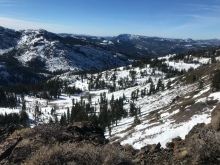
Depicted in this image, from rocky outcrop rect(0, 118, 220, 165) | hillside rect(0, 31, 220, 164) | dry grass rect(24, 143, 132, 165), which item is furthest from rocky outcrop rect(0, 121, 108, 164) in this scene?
dry grass rect(24, 143, 132, 165)

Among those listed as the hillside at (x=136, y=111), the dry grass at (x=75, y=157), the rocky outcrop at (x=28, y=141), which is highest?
the dry grass at (x=75, y=157)

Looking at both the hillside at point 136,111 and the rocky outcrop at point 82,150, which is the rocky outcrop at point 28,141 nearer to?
the rocky outcrop at point 82,150

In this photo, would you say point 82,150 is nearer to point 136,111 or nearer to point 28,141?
point 28,141

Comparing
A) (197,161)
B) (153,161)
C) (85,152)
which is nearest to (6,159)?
(85,152)

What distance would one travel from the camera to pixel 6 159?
914 centimetres

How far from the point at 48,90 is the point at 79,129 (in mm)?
184758

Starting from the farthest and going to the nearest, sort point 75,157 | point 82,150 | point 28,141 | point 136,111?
point 136,111
point 28,141
point 82,150
point 75,157

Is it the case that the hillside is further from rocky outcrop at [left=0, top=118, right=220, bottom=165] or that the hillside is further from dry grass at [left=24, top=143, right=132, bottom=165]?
dry grass at [left=24, top=143, right=132, bottom=165]

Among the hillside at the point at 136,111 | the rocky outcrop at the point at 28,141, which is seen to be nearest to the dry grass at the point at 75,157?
the hillside at the point at 136,111

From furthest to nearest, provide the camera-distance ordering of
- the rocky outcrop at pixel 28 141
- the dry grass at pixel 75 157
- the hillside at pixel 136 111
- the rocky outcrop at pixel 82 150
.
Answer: the hillside at pixel 136 111 < the rocky outcrop at pixel 28 141 < the rocky outcrop at pixel 82 150 < the dry grass at pixel 75 157

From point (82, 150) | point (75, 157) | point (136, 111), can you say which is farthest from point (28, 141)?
point (136, 111)

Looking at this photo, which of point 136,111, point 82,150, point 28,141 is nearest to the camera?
point 82,150

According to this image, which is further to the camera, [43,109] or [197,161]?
[43,109]

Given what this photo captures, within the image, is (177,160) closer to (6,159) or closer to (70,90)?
(6,159)
